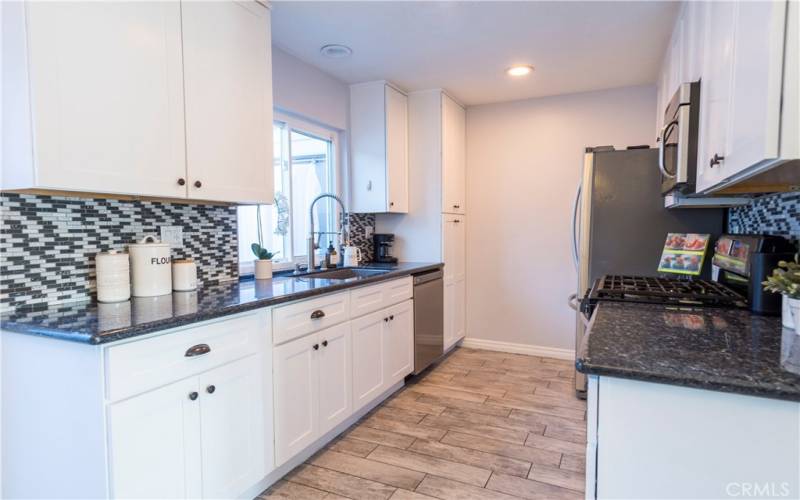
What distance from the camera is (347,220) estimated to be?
3412mm

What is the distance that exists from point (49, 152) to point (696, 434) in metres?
1.89

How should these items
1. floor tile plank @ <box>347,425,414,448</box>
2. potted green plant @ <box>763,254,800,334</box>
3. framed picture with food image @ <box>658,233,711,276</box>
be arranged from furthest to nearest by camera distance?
floor tile plank @ <box>347,425,414,448</box>, framed picture with food image @ <box>658,233,711,276</box>, potted green plant @ <box>763,254,800,334</box>

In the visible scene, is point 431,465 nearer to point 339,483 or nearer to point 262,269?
point 339,483

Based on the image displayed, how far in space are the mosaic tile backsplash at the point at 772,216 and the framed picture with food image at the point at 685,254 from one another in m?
0.17

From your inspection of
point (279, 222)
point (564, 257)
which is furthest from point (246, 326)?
point (564, 257)

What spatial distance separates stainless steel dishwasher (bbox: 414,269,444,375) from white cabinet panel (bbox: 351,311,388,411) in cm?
48

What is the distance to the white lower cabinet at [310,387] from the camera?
1.93 meters

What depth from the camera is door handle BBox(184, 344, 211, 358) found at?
1.50 m

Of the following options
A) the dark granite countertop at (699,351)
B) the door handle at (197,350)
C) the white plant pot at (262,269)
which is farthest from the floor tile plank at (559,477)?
the white plant pot at (262,269)

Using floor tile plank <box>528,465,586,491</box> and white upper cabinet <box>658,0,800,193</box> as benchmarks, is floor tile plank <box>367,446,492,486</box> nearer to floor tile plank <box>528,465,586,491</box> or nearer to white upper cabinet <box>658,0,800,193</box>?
floor tile plank <box>528,465,586,491</box>

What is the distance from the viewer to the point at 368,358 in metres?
2.60

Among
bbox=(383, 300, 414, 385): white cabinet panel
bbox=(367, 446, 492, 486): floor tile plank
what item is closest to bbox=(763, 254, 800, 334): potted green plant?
bbox=(367, 446, 492, 486): floor tile plank

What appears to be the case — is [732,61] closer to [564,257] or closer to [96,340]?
[96,340]

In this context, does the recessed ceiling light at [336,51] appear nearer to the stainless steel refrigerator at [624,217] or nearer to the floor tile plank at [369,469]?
the stainless steel refrigerator at [624,217]
